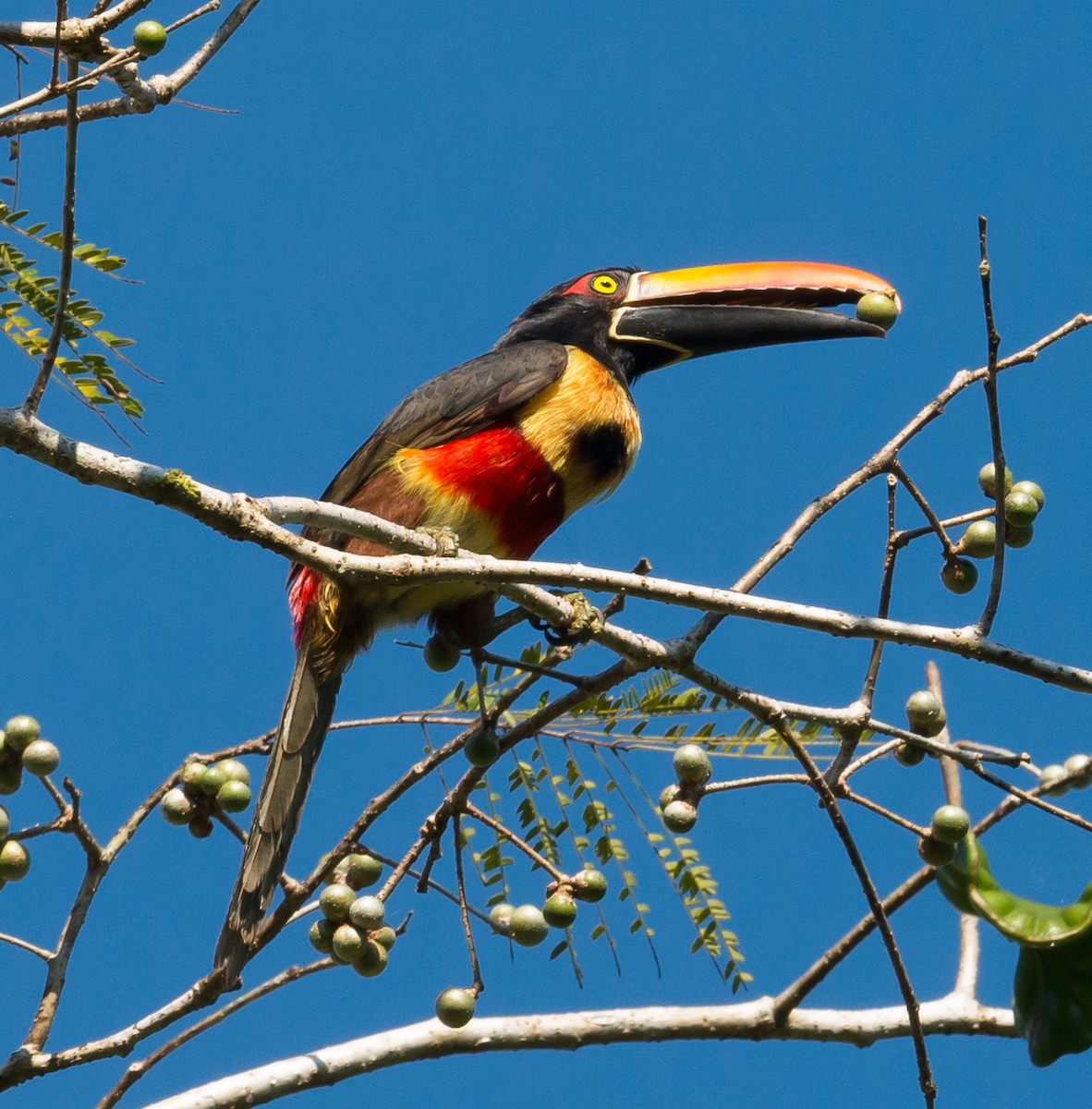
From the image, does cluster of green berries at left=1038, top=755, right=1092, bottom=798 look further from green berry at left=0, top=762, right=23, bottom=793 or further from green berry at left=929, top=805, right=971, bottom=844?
green berry at left=0, top=762, right=23, bottom=793

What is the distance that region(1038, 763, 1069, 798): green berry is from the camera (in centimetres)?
301

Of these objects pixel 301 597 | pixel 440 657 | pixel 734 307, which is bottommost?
pixel 440 657

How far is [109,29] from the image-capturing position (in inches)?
112

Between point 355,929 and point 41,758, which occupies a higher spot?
point 41,758

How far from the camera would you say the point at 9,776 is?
10.3 ft

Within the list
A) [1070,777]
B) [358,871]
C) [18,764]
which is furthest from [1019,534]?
[18,764]

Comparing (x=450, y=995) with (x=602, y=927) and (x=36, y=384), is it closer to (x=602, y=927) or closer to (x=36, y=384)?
(x=602, y=927)

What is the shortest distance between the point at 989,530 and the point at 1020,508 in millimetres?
125

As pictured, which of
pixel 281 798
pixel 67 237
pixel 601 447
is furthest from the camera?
pixel 601 447

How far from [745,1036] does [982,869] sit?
45.1 inches

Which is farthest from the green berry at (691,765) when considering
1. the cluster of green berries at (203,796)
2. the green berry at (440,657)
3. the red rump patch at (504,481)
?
the red rump patch at (504,481)

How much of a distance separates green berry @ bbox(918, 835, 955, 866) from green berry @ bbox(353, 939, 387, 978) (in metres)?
1.07

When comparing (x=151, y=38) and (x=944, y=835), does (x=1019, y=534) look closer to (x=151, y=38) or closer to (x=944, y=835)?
(x=944, y=835)

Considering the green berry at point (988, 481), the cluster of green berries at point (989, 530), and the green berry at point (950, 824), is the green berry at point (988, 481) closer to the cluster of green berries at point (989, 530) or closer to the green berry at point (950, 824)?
the cluster of green berries at point (989, 530)
